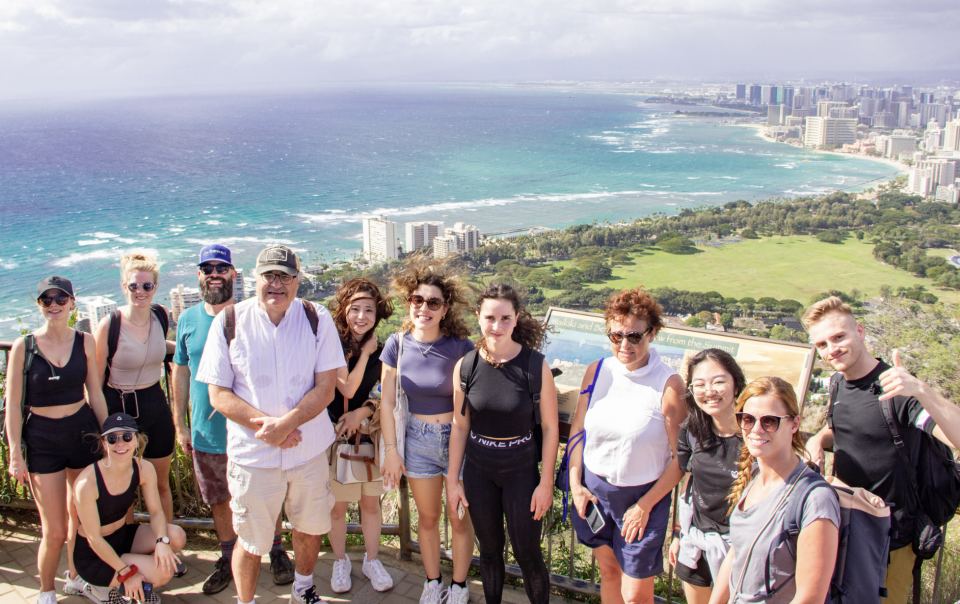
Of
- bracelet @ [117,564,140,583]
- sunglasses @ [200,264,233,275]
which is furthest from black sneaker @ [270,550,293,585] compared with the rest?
sunglasses @ [200,264,233,275]

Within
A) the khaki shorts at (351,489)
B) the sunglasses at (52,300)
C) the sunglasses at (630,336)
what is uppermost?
the sunglasses at (52,300)

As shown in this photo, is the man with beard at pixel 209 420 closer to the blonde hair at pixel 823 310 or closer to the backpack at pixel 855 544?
the backpack at pixel 855 544

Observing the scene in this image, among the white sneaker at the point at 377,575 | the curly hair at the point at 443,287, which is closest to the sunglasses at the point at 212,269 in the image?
the curly hair at the point at 443,287

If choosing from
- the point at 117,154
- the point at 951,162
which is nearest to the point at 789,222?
the point at 951,162

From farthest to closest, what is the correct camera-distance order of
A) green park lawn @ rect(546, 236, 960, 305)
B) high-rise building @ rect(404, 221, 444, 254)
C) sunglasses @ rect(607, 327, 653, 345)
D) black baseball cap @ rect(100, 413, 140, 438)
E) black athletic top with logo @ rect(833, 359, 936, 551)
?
high-rise building @ rect(404, 221, 444, 254)
green park lawn @ rect(546, 236, 960, 305)
black baseball cap @ rect(100, 413, 140, 438)
sunglasses @ rect(607, 327, 653, 345)
black athletic top with logo @ rect(833, 359, 936, 551)

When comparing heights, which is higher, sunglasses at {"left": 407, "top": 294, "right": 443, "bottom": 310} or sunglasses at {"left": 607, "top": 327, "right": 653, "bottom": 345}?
sunglasses at {"left": 407, "top": 294, "right": 443, "bottom": 310}

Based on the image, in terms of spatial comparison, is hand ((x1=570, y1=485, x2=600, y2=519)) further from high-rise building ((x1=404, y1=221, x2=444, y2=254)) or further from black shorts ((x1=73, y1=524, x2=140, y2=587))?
high-rise building ((x1=404, y1=221, x2=444, y2=254))

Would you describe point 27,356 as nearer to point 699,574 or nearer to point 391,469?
point 391,469
